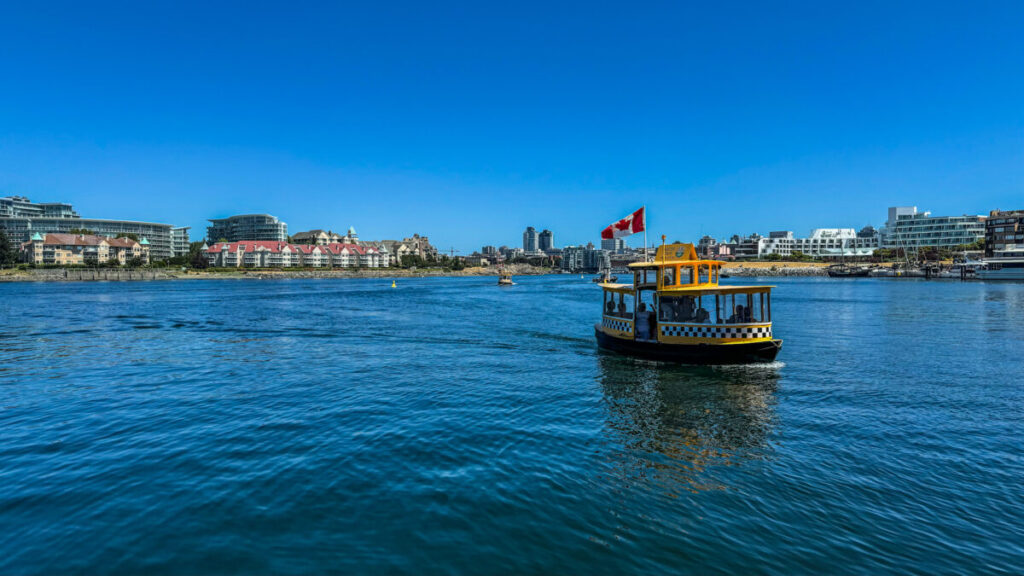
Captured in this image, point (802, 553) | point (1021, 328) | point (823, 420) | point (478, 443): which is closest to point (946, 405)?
point (823, 420)

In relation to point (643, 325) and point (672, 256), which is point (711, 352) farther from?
point (672, 256)

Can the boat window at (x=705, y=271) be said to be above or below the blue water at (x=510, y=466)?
above

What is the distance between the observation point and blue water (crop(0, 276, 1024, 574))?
887 cm

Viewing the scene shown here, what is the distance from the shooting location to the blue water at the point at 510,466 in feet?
29.1

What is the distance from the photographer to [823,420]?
54.4 feet

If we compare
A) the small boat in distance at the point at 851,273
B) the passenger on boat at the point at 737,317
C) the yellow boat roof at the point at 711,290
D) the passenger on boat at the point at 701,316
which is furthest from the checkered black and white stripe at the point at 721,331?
the small boat in distance at the point at 851,273

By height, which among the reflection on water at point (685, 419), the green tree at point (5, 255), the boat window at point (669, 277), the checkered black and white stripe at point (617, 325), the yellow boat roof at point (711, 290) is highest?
the green tree at point (5, 255)

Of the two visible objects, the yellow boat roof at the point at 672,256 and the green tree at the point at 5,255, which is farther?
the green tree at the point at 5,255

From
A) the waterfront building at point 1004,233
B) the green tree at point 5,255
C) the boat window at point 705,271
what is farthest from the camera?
the green tree at point 5,255

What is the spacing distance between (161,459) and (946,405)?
2656cm

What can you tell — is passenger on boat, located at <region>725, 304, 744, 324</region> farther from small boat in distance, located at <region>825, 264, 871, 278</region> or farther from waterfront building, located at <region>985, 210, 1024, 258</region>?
small boat in distance, located at <region>825, 264, 871, 278</region>

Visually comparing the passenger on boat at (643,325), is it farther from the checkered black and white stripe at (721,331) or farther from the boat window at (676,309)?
the checkered black and white stripe at (721,331)

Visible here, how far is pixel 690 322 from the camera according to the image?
26.0 m

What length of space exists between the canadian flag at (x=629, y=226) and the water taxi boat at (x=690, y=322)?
94.6 inches
